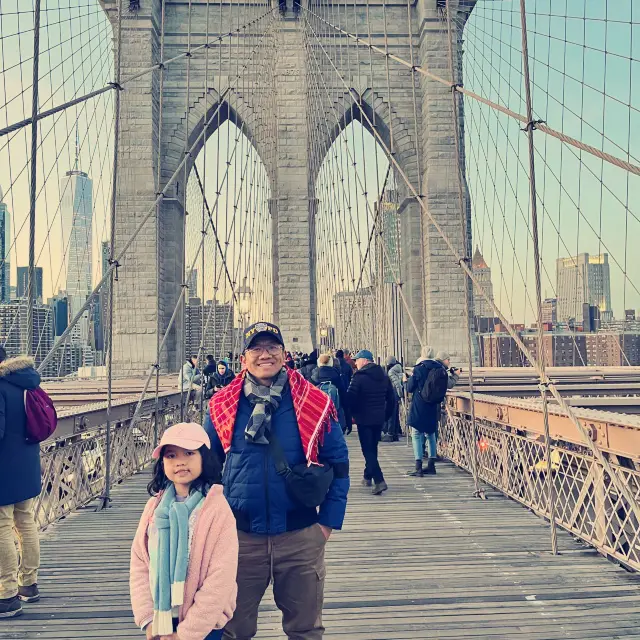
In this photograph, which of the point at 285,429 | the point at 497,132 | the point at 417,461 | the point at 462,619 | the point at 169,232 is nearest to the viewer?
the point at 285,429

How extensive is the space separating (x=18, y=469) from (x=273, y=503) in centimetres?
164

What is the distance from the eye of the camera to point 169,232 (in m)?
21.7

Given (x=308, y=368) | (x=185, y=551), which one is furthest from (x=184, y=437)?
(x=308, y=368)

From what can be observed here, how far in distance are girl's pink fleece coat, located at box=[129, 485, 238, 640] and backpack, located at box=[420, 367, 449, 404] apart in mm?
4518

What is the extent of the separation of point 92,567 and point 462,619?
6.94 ft

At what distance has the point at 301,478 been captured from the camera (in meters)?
2.11

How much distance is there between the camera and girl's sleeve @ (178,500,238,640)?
175 centimetres

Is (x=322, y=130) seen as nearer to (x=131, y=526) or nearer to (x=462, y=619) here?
(x=131, y=526)

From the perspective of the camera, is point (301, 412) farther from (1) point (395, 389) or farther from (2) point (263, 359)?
(1) point (395, 389)

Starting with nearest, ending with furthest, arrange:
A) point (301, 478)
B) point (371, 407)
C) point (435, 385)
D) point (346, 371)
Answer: point (301, 478) → point (371, 407) → point (435, 385) → point (346, 371)

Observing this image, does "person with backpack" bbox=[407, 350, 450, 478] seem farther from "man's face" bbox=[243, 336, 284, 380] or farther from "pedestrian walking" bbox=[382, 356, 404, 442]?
"man's face" bbox=[243, 336, 284, 380]

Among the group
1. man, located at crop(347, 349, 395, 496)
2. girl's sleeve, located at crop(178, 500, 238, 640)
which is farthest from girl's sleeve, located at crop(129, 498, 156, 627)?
man, located at crop(347, 349, 395, 496)

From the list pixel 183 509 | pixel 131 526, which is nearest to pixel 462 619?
pixel 183 509

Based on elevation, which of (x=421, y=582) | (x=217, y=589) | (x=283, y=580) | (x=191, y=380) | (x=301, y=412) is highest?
(x=301, y=412)
